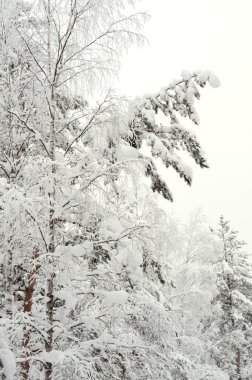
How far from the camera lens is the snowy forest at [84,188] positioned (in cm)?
466

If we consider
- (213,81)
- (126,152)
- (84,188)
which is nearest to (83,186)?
(84,188)

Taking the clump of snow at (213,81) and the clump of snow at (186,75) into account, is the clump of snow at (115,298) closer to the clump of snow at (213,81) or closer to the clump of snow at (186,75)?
the clump of snow at (213,81)

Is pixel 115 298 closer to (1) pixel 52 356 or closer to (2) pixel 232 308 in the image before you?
(1) pixel 52 356

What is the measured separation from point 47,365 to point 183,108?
373 cm

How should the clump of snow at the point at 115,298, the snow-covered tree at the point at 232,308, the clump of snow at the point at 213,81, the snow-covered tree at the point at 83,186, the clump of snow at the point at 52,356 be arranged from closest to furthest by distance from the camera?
the clump of snow at the point at 52,356 → the clump of snow at the point at 115,298 → the snow-covered tree at the point at 83,186 → the clump of snow at the point at 213,81 → the snow-covered tree at the point at 232,308

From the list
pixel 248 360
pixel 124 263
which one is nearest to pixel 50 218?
pixel 124 263

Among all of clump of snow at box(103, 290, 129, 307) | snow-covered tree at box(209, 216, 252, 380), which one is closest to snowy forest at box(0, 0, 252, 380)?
clump of snow at box(103, 290, 129, 307)

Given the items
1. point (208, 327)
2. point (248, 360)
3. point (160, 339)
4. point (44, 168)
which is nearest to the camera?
point (44, 168)

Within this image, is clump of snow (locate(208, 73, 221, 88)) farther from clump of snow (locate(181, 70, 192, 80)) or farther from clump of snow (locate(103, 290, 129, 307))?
clump of snow (locate(103, 290, 129, 307))

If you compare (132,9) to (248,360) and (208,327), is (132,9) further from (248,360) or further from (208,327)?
(248,360)

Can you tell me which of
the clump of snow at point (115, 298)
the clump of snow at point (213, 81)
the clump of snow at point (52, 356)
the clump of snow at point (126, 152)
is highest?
the clump of snow at point (213, 81)

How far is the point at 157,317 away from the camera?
536 centimetres

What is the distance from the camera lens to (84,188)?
4.87m

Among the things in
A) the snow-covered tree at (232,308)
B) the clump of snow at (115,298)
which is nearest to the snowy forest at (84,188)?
the clump of snow at (115,298)
